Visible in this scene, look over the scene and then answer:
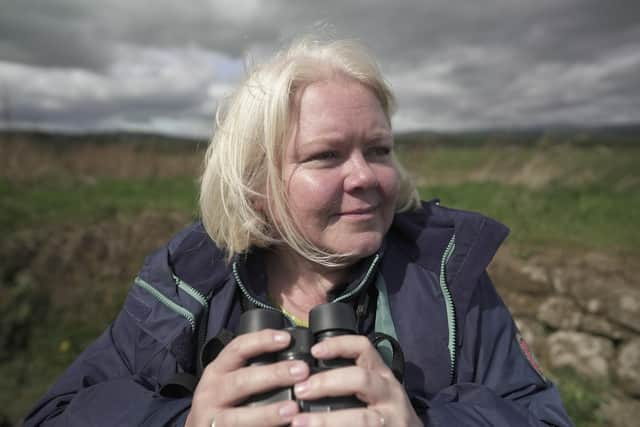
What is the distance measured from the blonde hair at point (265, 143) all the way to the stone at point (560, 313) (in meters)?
3.60

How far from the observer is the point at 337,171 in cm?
166

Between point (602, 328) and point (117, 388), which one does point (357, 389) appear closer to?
point (117, 388)

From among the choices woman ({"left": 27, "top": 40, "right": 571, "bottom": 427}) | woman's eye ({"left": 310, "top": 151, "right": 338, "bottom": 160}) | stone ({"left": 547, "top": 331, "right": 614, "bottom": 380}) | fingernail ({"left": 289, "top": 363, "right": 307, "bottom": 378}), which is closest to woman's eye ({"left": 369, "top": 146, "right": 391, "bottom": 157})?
woman ({"left": 27, "top": 40, "right": 571, "bottom": 427})

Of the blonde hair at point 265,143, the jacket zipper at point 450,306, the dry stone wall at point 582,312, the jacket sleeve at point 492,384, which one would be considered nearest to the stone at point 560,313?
the dry stone wall at point 582,312

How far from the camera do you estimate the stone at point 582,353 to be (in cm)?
392

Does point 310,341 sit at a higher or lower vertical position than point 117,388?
higher

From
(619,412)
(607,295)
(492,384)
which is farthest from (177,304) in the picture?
(607,295)

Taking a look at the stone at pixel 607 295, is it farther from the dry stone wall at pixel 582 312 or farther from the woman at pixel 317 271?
the woman at pixel 317 271

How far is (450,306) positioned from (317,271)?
59 cm

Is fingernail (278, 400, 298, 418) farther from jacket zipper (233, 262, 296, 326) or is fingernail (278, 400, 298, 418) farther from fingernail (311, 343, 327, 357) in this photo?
jacket zipper (233, 262, 296, 326)

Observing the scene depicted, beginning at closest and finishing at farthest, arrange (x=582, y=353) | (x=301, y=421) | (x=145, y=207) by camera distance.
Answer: (x=301, y=421), (x=582, y=353), (x=145, y=207)

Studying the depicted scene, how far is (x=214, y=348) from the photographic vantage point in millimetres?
1422

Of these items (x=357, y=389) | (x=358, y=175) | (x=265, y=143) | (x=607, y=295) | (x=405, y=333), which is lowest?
(x=607, y=295)

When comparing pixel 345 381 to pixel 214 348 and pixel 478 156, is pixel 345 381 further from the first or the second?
pixel 478 156
